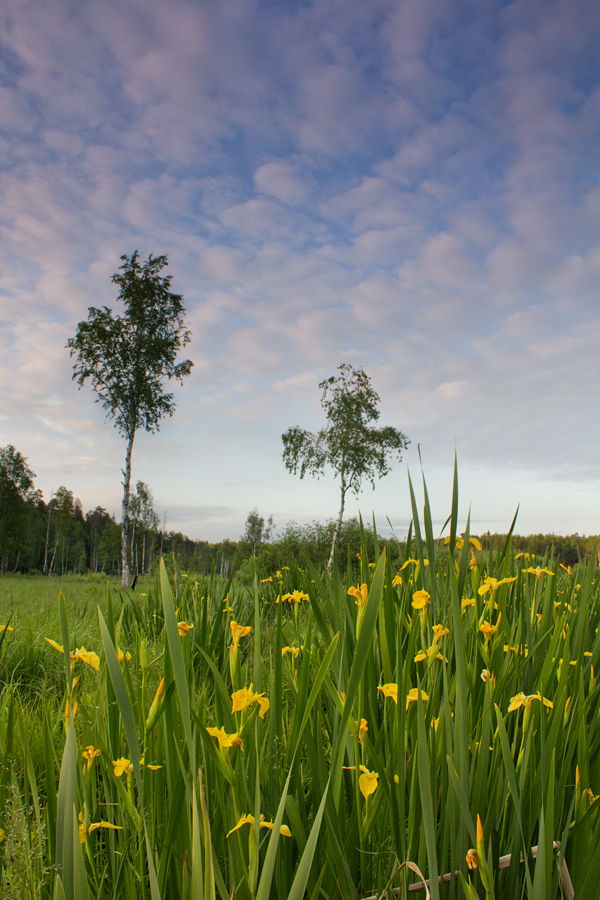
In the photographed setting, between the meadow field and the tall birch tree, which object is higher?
the tall birch tree

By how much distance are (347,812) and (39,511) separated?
6945 centimetres

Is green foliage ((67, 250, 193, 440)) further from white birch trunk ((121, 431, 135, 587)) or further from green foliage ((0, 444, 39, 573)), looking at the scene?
green foliage ((0, 444, 39, 573))

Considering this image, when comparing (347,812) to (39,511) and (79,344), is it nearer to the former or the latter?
(79,344)

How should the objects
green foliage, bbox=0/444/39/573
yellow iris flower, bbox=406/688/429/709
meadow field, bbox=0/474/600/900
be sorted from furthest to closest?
green foliage, bbox=0/444/39/573 < yellow iris flower, bbox=406/688/429/709 < meadow field, bbox=0/474/600/900

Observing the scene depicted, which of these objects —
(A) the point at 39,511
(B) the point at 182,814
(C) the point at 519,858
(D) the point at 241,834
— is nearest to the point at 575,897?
(C) the point at 519,858

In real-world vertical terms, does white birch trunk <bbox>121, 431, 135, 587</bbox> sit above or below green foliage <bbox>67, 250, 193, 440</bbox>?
below

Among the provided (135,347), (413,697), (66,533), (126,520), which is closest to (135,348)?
(135,347)

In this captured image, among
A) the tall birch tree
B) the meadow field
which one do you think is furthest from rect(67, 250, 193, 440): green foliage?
the meadow field

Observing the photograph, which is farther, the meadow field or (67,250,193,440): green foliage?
(67,250,193,440): green foliage

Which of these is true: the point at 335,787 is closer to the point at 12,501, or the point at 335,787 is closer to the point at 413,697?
the point at 413,697

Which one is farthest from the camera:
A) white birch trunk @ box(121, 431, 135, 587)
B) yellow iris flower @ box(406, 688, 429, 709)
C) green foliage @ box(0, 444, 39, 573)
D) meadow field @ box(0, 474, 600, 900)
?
green foliage @ box(0, 444, 39, 573)

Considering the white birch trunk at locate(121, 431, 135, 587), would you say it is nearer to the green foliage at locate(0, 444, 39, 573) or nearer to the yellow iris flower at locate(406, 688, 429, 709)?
the yellow iris flower at locate(406, 688, 429, 709)

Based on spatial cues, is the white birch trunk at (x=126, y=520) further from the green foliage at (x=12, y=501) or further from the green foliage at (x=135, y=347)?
the green foliage at (x=12, y=501)

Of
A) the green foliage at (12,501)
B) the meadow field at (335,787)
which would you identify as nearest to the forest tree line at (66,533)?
the green foliage at (12,501)
